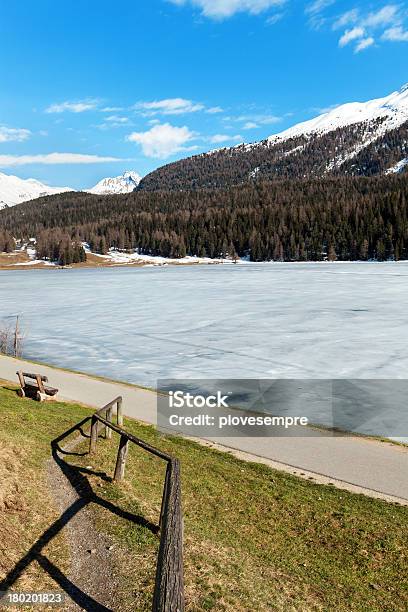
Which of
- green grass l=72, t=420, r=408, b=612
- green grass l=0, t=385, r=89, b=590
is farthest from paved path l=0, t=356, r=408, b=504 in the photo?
green grass l=0, t=385, r=89, b=590

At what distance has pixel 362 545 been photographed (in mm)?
9016

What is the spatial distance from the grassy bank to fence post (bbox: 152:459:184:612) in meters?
1.27

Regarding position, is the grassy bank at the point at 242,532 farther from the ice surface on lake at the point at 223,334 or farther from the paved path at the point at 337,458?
the ice surface on lake at the point at 223,334

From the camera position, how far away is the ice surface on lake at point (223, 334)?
76.6 ft

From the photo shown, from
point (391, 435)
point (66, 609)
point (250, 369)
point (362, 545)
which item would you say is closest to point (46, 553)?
point (66, 609)

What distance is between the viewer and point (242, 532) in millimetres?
9266

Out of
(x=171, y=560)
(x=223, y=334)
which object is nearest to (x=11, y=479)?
(x=171, y=560)

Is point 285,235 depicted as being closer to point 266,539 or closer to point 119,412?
point 119,412

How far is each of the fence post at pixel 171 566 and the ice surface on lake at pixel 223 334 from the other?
598 inches

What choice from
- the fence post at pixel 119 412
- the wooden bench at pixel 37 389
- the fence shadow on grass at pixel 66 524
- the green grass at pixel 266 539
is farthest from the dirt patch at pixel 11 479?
the wooden bench at pixel 37 389

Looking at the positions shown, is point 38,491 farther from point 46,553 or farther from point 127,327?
point 127,327

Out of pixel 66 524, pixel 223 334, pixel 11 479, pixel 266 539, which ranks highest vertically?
pixel 11 479

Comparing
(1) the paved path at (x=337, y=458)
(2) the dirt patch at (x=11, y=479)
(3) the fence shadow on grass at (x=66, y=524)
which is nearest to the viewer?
(3) the fence shadow on grass at (x=66, y=524)

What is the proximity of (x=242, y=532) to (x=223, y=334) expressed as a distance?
75.0ft
